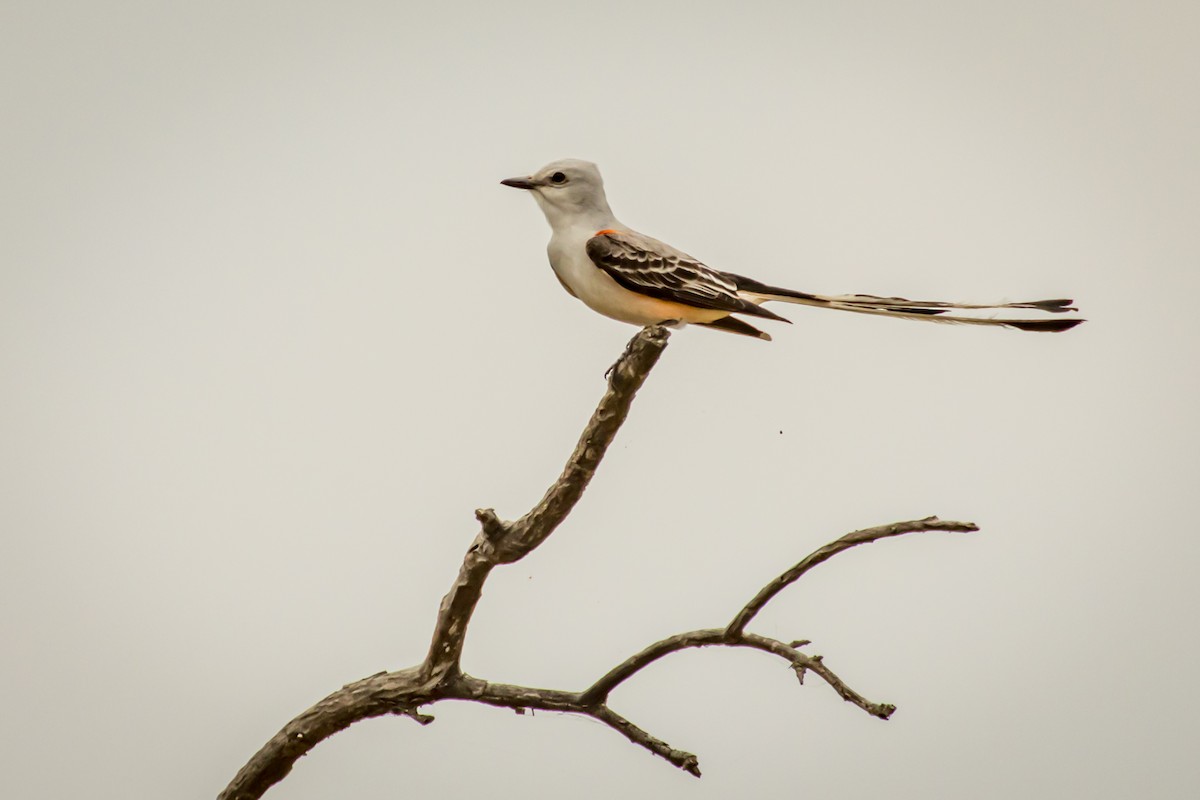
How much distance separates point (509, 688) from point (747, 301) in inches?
34.7

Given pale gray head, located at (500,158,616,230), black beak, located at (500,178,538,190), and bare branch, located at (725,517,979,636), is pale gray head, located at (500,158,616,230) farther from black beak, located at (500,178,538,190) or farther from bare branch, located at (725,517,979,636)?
bare branch, located at (725,517,979,636)

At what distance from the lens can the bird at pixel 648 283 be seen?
206 centimetres

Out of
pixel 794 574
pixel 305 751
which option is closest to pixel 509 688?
pixel 305 751

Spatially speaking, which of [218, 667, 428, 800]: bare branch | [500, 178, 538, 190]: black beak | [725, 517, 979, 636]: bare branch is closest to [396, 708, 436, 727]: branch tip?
[218, 667, 428, 800]: bare branch

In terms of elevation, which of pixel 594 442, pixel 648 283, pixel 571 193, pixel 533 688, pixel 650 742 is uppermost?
pixel 571 193

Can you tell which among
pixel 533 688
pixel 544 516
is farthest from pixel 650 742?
pixel 544 516

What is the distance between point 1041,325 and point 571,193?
3.16ft

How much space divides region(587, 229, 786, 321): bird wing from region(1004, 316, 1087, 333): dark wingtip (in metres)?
0.44

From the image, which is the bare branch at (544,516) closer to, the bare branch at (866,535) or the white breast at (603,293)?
the white breast at (603,293)

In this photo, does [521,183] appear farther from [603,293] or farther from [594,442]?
[594,442]

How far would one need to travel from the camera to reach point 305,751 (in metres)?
2.09

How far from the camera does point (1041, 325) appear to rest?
2027 mm

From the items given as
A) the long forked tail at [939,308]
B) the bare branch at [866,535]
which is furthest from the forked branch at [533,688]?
the long forked tail at [939,308]

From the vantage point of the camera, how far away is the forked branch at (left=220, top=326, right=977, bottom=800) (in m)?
1.87
